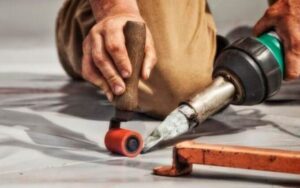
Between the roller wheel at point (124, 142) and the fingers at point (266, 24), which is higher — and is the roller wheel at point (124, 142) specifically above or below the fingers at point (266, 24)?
below

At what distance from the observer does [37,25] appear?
8.22 feet

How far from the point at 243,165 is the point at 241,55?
0.20 meters

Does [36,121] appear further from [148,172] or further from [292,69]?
[292,69]

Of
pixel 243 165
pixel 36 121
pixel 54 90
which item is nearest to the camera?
pixel 243 165

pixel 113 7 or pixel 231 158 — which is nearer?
pixel 231 158

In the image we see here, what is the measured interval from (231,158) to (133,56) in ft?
0.69

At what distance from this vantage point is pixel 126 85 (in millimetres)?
1054

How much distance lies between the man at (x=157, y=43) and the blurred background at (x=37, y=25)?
1.23 feet

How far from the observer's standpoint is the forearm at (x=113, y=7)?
1.14 meters

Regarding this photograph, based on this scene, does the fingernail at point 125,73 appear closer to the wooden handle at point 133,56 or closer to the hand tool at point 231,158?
the wooden handle at point 133,56

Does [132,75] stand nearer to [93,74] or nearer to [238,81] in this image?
[93,74]

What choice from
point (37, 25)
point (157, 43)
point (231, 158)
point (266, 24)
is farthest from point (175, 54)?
point (37, 25)

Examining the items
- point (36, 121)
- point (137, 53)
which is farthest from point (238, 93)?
point (36, 121)

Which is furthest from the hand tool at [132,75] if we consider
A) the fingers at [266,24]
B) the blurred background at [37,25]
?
the blurred background at [37,25]
